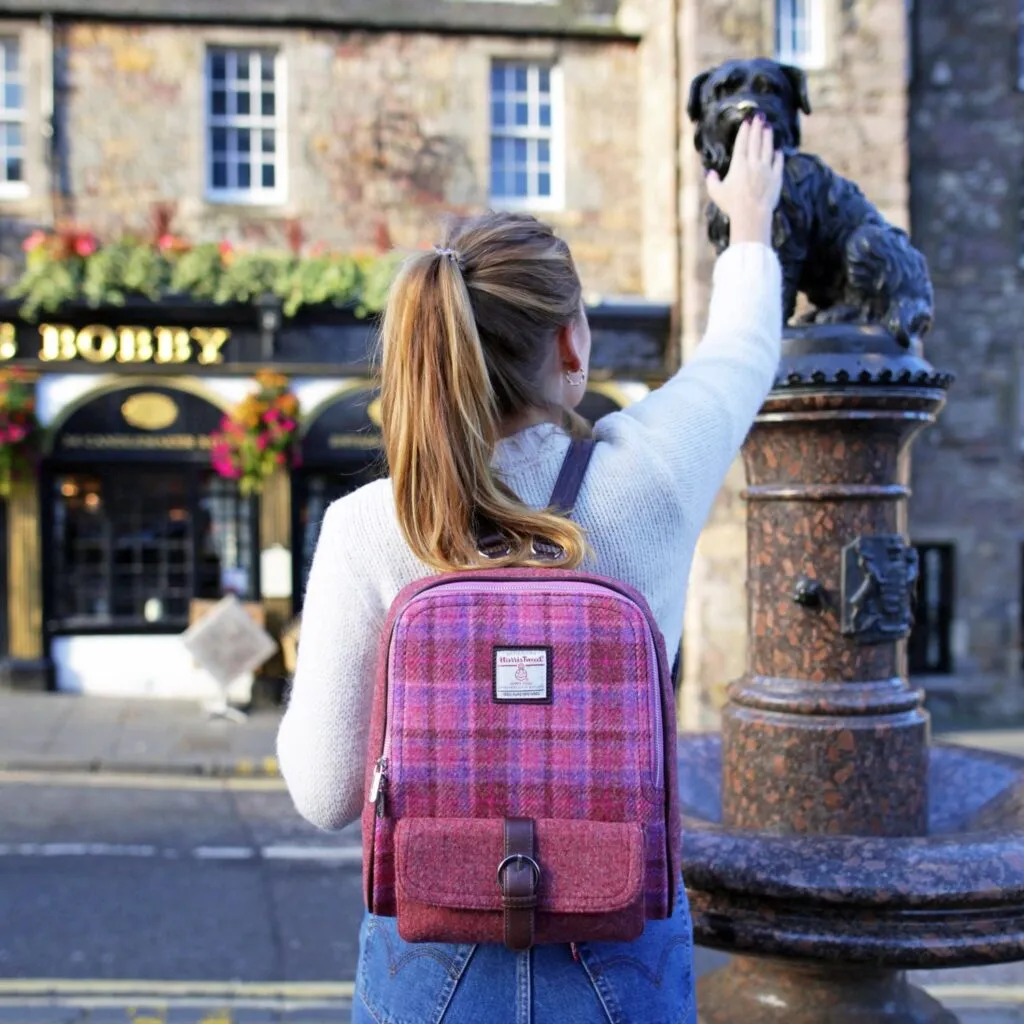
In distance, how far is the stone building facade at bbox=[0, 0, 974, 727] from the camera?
40.1ft

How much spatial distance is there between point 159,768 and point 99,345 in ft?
15.9

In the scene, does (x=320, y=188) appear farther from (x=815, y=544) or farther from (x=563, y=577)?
(x=563, y=577)

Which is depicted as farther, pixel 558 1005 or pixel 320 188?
pixel 320 188

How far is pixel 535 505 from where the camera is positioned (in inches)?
62.6

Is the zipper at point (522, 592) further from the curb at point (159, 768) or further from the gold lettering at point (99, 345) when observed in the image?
the gold lettering at point (99, 345)

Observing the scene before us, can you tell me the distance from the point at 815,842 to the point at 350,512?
1.53 m

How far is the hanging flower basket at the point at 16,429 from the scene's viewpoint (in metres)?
12.0

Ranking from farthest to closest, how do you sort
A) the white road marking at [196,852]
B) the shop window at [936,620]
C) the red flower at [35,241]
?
the shop window at [936,620], the red flower at [35,241], the white road marking at [196,852]

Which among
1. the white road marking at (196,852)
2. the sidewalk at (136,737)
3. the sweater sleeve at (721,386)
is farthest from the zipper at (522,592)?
the sidewalk at (136,737)

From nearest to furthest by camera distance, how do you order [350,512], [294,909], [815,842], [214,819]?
[350,512], [815,842], [294,909], [214,819]

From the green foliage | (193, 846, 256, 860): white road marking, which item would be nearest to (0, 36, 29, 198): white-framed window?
the green foliage

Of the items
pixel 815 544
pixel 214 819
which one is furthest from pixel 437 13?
Result: pixel 815 544

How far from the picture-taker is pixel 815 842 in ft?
8.59

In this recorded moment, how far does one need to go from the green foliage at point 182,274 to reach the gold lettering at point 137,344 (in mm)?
387
